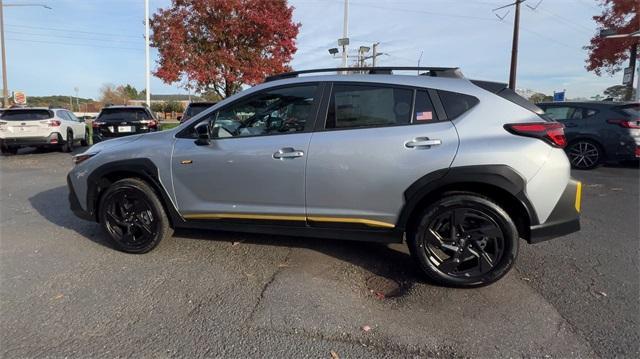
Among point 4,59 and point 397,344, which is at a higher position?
point 4,59

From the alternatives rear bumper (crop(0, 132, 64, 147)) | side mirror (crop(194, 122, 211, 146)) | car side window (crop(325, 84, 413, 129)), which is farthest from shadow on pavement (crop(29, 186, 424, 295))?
rear bumper (crop(0, 132, 64, 147))

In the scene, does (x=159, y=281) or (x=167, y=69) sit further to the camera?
(x=167, y=69)

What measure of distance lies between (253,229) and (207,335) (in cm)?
130

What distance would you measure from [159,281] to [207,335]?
1.04m

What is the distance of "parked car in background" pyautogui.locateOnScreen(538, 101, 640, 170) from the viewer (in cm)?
902

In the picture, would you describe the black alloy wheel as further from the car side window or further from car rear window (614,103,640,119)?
the car side window

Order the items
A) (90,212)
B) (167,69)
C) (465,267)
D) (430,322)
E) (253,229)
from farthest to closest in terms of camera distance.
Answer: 1. (167,69)
2. (90,212)
3. (253,229)
4. (465,267)
5. (430,322)

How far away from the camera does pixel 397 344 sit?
8.69ft

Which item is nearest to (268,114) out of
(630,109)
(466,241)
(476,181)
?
(476,181)

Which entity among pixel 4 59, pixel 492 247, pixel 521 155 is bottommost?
pixel 492 247

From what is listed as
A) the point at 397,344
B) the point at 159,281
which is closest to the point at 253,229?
the point at 159,281

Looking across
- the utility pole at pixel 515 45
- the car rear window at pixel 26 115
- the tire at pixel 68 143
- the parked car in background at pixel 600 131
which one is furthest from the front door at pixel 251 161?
the utility pole at pixel 515 45

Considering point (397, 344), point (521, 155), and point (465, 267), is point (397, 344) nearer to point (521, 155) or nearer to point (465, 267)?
point (465, 267)

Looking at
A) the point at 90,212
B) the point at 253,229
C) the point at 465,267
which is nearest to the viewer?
the point at 465,267
